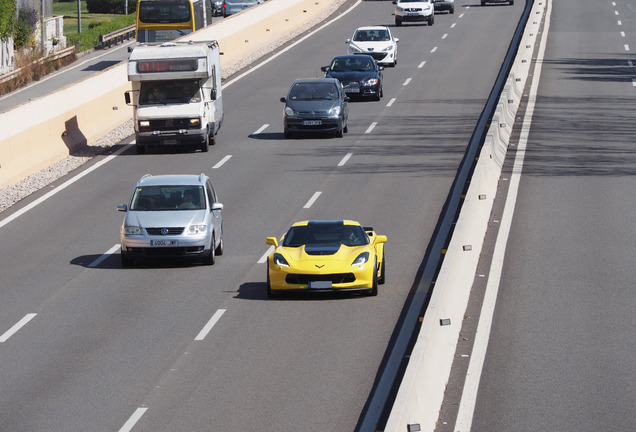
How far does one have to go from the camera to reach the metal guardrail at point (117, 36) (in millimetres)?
76338

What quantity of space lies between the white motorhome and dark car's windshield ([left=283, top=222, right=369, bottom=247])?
1427 centimetres

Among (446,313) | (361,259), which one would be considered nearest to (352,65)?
(361,259)

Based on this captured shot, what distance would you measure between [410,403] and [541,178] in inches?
751

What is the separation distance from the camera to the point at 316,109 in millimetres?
36094

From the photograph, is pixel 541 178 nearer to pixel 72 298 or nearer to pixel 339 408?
pixel 72 298

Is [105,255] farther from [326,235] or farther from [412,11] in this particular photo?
[412,11]

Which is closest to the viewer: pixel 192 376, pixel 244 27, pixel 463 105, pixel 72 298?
pixel 192 376

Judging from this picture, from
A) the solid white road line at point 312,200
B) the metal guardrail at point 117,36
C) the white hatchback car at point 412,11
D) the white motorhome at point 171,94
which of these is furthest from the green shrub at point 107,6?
the solid white road line at point 312,200

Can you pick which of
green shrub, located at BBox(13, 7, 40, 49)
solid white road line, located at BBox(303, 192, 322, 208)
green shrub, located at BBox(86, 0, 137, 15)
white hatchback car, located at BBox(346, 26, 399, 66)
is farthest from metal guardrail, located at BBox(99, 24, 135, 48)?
solid white road line, located at BBox(303, 192, 322, 208)

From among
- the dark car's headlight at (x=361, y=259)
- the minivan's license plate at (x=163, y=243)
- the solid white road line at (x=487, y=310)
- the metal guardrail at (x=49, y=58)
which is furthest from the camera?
the metal guardrail at (x=49, y=58)

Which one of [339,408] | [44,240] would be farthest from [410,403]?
[44,240]

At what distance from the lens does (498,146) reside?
98.8 ft

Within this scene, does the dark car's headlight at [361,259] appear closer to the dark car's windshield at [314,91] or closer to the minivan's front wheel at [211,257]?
the minivan's front wheel at [211,257]

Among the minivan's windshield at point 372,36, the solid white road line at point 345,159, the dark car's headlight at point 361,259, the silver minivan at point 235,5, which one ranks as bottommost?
the solid white road line at point 345,159
